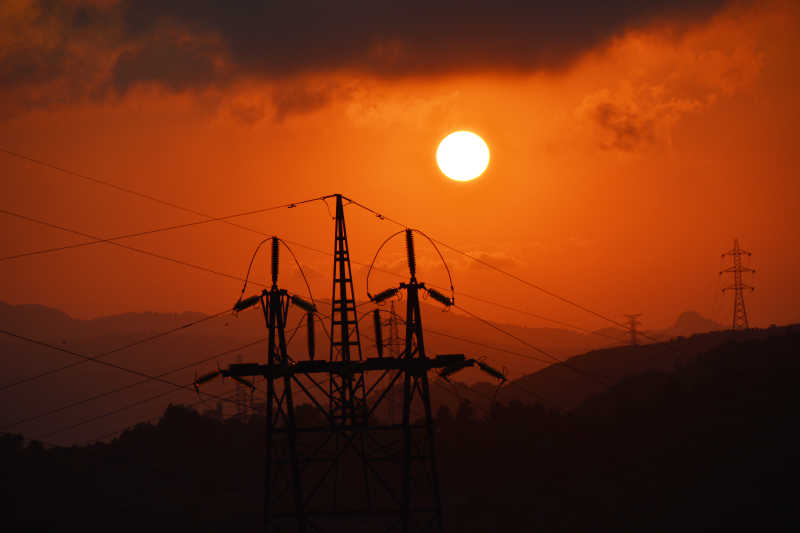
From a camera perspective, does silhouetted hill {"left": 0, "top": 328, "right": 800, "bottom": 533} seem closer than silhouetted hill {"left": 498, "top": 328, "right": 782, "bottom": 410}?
Yes

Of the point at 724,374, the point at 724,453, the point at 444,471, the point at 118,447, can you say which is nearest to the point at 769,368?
the point at 724,374

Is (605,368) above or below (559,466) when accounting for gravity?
above

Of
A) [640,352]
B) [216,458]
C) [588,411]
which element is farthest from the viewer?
[640,352]

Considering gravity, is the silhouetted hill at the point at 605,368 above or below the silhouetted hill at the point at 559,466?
above

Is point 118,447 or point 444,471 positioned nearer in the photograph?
point 444,471

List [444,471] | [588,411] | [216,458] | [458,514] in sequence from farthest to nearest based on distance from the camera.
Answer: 1. [588,411]
2. [216,458]
3. [444,471]
4. [458,514]

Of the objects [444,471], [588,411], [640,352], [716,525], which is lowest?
[716,525]

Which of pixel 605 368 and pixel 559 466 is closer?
pixel 559 466

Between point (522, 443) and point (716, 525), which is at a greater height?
point (522, 443)

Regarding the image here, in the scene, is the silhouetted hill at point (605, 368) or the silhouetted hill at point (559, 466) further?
the silhouetted hill at point (605, 368)

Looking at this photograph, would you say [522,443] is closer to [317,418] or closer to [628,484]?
[628,484]

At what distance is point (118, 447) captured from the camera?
443 feet

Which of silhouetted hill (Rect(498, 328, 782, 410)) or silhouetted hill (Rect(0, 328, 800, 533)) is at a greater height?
silhouetted hill (Rect(498, 328, 782, 410))

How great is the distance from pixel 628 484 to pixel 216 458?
60.7m
